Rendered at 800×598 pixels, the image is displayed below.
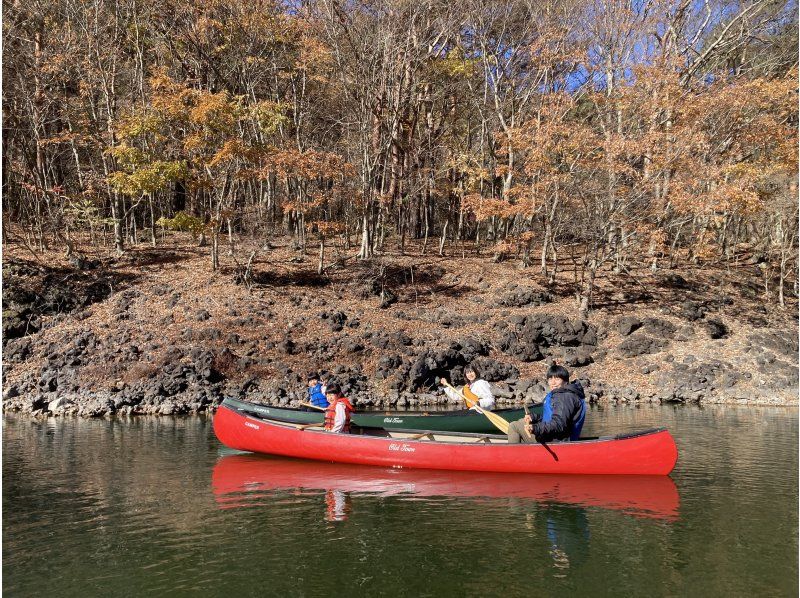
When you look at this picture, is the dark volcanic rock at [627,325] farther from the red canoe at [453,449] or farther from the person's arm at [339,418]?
the person's arm at [339,418]

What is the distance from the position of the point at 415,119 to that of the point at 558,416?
60.9ft

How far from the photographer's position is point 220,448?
1308cm

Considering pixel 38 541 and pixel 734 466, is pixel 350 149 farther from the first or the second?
pixel 38 541

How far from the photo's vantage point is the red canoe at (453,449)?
407 inches

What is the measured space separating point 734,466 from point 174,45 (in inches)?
950

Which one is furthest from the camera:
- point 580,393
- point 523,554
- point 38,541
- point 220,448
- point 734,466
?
point 220,448

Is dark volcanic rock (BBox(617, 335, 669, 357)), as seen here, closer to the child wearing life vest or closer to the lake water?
the lake water

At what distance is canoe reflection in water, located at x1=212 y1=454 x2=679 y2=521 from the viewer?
368 inches

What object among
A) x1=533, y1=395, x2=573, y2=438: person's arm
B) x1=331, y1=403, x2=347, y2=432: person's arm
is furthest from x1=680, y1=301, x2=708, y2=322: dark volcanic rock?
x1=331, y1=403, x2=347, y2=432: person's arm

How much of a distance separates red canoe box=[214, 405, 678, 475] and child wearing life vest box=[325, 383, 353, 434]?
13.6 inches

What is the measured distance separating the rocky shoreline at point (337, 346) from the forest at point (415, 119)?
2.13 m

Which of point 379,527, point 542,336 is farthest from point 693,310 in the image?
point 379,527

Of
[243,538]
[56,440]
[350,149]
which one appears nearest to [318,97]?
[350,149]

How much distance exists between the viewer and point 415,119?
86.0 ft
